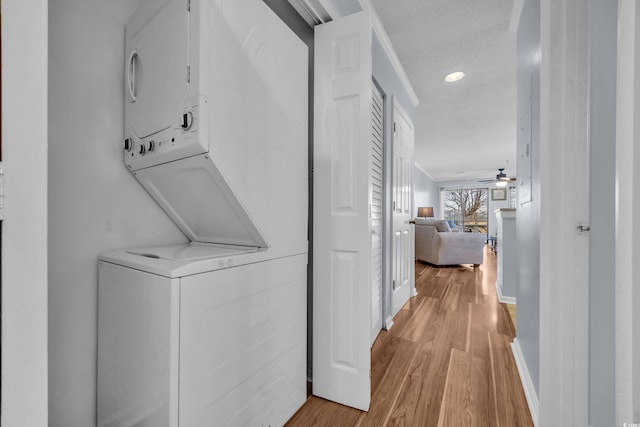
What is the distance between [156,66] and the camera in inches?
39.2

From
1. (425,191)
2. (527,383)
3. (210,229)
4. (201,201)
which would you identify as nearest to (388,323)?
(527,383)

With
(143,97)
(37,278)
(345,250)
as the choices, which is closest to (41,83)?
(37,278)

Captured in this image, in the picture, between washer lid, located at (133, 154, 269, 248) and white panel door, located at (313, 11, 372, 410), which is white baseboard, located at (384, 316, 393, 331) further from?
washer lid, located at (133, 154, 269, 248)

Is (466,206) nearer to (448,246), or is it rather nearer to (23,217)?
(448,246)

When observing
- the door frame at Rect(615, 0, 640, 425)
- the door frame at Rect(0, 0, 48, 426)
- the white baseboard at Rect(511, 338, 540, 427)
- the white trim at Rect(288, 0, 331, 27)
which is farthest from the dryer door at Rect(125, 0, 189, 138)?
the white baseboard at Rect(511, 338, 540, 427)

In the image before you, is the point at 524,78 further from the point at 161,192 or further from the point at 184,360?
the point at 184,360

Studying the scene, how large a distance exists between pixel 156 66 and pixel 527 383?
2239mm

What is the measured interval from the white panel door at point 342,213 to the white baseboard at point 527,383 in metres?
0.75

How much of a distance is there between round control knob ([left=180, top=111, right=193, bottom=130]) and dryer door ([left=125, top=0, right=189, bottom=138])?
0.04m

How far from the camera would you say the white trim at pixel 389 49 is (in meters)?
1.94

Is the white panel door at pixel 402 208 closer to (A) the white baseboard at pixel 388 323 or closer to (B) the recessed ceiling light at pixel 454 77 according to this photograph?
(A) the white baseboard at pixel 388 323

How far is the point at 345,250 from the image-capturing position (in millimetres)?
1399

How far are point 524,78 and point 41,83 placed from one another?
2.22 meters

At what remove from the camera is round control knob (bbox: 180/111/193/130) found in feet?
2.81
